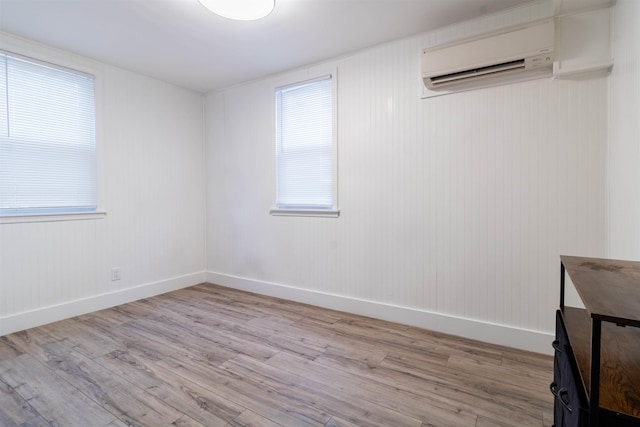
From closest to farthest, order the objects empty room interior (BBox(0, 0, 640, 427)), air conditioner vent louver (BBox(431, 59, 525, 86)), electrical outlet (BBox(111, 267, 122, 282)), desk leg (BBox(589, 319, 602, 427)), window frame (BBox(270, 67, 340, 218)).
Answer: desk leg (BBox(589, 319, 602, 427))
empty room interior (BBox(0, 0, 640, 427))
air conditioner vent louver (BBox(431, 59, 525, 86))
window frame (BBox(270, 67, 340, 218))
electrical outlet (BBox(111, 267, 122, 282))

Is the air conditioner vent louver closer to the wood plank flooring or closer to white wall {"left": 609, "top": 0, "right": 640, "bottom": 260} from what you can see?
white wall {"left": 609, "top": 0, "right": 640, "bottom": 260}

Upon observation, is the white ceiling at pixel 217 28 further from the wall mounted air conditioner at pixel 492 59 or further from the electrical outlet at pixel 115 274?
the electrical outlet at pixel 115 274

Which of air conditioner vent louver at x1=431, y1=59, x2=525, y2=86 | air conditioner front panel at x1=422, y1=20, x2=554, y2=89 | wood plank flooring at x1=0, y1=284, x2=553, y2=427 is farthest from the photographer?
air conditioner vent louver at x1=431, y1=59, x2=525, y2=86

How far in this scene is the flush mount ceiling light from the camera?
193cm

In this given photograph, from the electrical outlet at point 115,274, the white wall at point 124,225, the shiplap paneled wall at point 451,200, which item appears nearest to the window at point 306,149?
the shiplap paneled wall at point 451,200

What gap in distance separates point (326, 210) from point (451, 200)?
119 centimetres

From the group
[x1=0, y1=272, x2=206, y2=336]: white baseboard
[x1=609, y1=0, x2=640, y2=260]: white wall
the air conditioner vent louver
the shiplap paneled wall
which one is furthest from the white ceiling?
[x1=0, y1=272, x2=206, y2=336]: white baseboard

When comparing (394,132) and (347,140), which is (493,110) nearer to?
(394,132)

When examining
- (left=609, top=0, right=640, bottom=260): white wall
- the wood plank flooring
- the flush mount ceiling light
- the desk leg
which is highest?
the flush mount ceiling light

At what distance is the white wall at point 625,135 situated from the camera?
1602mm

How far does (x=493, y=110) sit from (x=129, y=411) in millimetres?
3020

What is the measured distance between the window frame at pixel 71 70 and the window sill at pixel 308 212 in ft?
5.83

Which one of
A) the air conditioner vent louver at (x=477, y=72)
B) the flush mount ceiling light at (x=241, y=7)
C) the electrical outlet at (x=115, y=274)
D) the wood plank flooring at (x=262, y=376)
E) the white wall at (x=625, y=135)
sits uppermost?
the flush mount ceiling light at (x=241, y=7)

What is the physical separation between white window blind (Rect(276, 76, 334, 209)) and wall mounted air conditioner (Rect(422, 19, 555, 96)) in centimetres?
106
